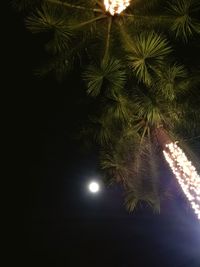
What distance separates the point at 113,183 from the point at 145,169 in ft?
2.14

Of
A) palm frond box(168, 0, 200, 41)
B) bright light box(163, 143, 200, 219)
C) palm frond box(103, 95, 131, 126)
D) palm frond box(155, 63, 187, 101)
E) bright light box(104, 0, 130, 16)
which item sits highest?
palm frond box(103, 95, 131, 126)

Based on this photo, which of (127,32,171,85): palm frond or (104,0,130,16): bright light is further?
(127,32,171,85): palm frond

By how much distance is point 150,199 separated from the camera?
17.6 feet

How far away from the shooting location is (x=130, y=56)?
2.69 metres

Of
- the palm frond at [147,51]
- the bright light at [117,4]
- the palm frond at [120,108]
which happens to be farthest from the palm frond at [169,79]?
the bright light at [117,4]

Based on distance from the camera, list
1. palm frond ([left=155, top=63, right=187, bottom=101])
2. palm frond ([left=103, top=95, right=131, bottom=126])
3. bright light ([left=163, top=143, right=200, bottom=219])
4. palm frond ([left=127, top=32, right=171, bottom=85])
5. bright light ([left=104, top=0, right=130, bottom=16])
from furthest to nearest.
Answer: palm frond ([left=103, top=95, right=131, bottom=126]), bright light ([left=163, top=143, right=200, bottom=219]), palm frond ([left=155, top=63, right=187, bottom=101]), palm frond ([left=127, top=32, right=171, bottom=85]), bright light ([left=104, top=0, right=130, bottom=16])

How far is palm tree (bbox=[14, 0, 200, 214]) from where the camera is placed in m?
2.63

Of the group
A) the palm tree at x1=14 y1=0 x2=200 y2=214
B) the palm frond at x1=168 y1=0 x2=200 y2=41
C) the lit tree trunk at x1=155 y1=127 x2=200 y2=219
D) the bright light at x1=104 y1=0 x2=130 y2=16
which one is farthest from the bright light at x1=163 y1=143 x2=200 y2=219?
the bright light at x1=104 y1=0 x2=130 y2=16

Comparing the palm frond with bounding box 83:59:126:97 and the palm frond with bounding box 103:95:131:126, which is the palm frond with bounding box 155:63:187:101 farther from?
the palm frond with bounding box 83:59:126:97

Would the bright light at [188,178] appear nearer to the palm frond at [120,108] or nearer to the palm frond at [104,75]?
the palm frond at [120,108]

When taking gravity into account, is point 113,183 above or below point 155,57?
above

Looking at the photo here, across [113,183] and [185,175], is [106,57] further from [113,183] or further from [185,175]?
[113,183]

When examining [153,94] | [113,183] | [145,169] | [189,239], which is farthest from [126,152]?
[189,239]

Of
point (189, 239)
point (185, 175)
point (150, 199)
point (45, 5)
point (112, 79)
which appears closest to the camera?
point (112, 79)
